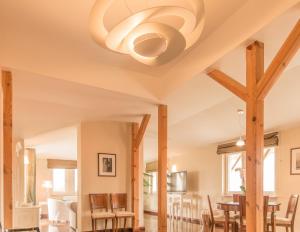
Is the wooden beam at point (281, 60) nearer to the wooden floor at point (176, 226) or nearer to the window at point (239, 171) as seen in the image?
the window at point (239, 171)

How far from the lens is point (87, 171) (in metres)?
6.57

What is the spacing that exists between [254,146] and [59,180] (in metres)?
10.5

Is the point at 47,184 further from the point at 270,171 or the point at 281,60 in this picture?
the point at 281,60

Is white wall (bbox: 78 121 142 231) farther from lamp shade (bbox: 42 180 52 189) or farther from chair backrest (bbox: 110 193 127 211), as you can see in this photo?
lamp shade (bbox: 42 180 52 189)

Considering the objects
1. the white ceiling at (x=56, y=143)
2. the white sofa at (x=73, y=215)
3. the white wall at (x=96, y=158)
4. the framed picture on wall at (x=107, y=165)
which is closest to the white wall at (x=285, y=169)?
the white wall at (x=96, y=158)

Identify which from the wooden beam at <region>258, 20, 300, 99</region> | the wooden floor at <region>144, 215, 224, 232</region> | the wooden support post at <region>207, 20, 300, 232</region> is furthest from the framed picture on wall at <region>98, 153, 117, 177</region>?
the wooden beam at <region>258, 20, 300, 99</region>

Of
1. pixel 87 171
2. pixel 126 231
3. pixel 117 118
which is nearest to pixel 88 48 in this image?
pixel 117 118

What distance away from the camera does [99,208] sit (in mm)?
6445

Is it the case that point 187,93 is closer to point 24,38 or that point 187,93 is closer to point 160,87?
point 160,87

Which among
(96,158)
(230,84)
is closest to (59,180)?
(96,158)

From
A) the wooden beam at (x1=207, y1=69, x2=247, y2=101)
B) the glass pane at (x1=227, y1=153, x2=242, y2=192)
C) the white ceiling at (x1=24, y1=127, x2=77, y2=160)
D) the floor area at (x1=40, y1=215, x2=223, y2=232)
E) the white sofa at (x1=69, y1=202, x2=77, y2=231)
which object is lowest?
the floor area at (x1=40, y1=215, x2=223, y2=232)

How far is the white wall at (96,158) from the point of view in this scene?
21.3 feet

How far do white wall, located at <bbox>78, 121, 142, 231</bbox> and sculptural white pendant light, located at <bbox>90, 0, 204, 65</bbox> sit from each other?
14.6ft

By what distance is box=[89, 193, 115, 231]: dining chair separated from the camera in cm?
619
